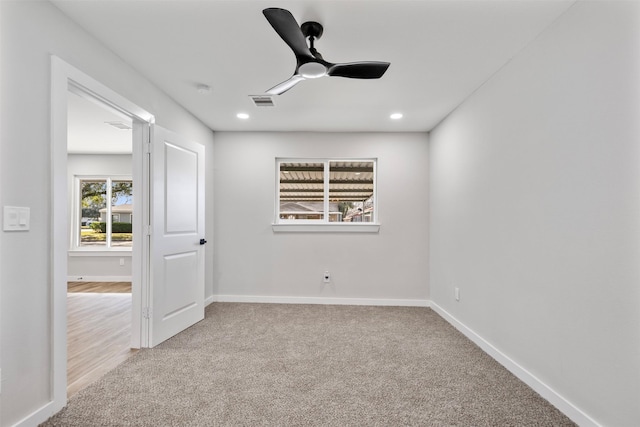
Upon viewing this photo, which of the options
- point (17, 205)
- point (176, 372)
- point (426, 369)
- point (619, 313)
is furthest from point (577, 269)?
point (17, 205)

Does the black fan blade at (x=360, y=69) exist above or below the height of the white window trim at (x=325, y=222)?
above

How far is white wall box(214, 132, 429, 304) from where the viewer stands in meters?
4.34

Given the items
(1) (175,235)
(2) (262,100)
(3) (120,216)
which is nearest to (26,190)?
(1) (175,235)

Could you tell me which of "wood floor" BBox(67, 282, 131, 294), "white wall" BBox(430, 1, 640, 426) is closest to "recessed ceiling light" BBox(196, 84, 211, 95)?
"white wall" BBox(430, 1, 640, 426)

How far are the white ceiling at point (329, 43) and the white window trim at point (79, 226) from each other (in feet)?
12.9

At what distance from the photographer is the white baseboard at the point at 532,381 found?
175 cm

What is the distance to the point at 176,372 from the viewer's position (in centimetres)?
234

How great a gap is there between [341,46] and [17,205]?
209 centimetres

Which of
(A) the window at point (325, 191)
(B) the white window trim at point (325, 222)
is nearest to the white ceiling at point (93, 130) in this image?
(B) the white window trim at point (325, 222)

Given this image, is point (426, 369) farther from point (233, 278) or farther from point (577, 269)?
point (233, 278)

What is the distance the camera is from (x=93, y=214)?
6324mm

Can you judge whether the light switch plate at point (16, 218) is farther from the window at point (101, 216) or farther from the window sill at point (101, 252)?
the window at point (101, 216)

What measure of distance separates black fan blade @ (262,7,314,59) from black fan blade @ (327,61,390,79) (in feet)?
0.63

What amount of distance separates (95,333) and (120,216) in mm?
3758
